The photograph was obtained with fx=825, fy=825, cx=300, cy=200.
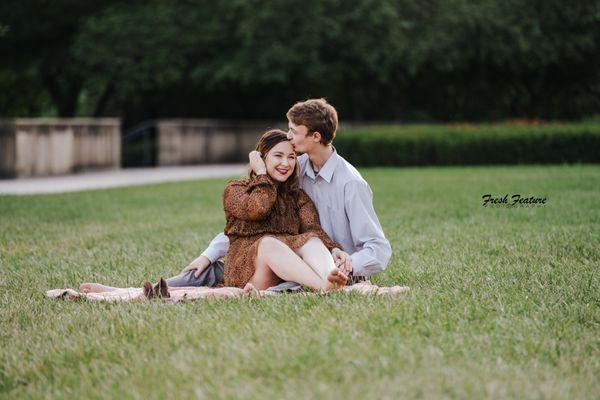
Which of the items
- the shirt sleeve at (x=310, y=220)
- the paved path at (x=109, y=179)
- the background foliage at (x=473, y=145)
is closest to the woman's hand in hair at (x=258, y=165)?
the shirt sleeve at (x=310, y=220)

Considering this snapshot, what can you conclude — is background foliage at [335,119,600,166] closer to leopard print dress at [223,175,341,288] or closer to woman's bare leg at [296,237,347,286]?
leopard print dress at [223,175,341,288]

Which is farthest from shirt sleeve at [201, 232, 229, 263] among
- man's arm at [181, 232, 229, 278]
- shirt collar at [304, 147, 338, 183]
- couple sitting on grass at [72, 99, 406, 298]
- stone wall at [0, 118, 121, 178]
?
stone wall at [0, 118, 121, 178]

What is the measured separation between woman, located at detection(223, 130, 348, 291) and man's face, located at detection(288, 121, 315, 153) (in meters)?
0.04

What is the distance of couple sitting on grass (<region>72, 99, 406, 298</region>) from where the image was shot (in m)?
5.38

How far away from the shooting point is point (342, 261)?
214 inches

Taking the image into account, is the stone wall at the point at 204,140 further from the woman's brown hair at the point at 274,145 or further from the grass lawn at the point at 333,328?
the woman's brown hair at the point at 274,145

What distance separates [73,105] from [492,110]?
15.2 meters

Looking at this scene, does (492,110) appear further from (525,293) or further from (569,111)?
(525,293)

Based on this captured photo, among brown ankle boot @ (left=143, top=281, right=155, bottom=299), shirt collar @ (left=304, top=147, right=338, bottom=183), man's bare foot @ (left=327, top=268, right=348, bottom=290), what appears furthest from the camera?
shirt collar @ (left=304, top=147, right=338, bottom=183)

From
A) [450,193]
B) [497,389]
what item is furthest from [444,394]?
[450,193]

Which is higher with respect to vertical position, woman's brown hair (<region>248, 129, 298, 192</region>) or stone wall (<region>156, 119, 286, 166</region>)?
woman's brown hair (<region>248, 129, 298, 192</region>)

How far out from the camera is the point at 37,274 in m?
6.66

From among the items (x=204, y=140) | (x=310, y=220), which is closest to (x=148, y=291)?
(x=310, y=220)

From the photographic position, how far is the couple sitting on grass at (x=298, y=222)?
17.6 feet
